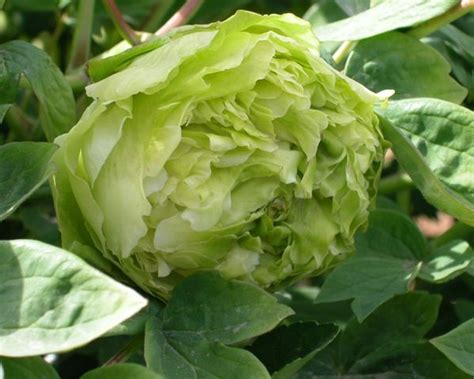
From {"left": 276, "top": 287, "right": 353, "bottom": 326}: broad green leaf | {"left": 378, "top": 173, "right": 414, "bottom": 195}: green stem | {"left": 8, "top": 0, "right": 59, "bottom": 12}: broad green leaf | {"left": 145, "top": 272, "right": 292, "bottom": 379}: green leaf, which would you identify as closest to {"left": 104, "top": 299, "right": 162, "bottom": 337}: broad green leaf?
{"left": 145, "top": 272, "right": 292, "bottom": 379}: green leaf

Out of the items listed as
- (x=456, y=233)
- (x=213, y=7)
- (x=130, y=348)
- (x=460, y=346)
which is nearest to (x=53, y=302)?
(x=130, y=348)

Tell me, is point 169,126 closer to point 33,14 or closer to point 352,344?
point 352,344

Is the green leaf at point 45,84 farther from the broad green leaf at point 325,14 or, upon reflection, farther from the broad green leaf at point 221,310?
Result: the broad green leaf at point 325,14

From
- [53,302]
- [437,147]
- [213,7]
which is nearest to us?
[53,302]

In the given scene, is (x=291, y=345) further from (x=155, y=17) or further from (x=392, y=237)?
(x=155, y=17)

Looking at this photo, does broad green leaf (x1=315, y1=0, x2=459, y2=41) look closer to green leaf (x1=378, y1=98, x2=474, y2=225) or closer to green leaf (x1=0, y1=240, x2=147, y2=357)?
green leaf (x1=378, y1=98, x2=474, y2=225)

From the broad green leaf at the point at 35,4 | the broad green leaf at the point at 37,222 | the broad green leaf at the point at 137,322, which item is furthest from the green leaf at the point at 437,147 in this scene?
the broad green leaf at the point at 35,4
